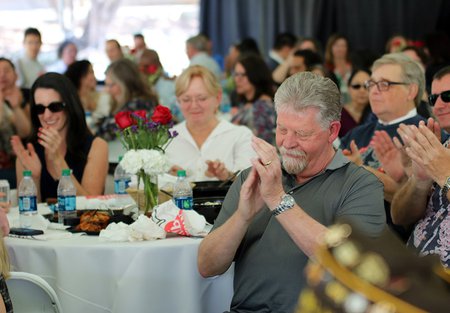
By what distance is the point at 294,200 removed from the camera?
265 centimetres

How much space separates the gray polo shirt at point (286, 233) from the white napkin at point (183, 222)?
43cm

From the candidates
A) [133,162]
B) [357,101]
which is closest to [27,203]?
[133,162]

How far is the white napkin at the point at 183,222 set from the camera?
3.27 meters

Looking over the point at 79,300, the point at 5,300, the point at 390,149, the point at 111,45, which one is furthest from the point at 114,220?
the point at 111,45

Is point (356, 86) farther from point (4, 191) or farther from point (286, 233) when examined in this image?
point (286, 233)

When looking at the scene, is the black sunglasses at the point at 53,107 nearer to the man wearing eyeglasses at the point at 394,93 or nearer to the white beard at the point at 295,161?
the man wearing eyeglasses at the point at 394,93

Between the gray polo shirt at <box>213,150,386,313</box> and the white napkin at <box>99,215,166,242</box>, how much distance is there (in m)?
0.47

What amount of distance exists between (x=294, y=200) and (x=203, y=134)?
7.83 ft

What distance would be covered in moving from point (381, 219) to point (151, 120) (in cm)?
147

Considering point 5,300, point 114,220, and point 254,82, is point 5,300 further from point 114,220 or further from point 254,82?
point 254,82

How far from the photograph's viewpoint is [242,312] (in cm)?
276

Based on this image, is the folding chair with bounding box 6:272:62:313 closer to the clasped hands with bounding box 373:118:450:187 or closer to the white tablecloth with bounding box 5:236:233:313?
the white tablecloth with bounding box 5:236:233:313

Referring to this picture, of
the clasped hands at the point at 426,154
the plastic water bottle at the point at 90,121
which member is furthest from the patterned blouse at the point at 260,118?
the clasped hands at the point at 426,154

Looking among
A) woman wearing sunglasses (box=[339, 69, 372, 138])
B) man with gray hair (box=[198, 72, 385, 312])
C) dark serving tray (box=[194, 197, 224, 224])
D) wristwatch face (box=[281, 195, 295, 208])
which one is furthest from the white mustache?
woman wearing sunglasses (box=[339, 69, 372, 138])
